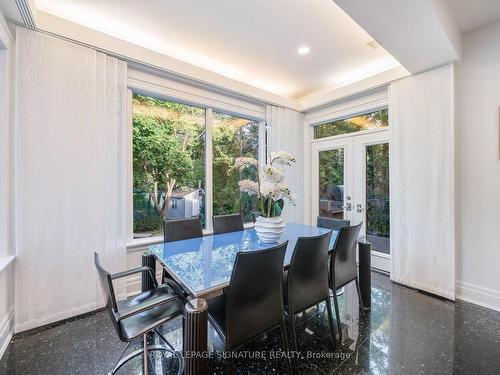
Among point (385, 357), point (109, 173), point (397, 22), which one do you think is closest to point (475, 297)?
point (385, 357)

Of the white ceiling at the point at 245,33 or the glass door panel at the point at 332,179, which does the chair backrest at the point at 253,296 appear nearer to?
the white ceiling at the point at 245,33

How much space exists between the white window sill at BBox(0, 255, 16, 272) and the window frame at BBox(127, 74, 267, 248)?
96 cm

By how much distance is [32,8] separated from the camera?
1.86 meters

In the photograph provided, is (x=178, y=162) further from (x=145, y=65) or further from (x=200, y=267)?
(x=200, y=267)

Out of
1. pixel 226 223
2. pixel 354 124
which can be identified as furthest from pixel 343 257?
pixel 354 124

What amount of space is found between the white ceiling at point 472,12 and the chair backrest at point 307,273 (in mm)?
2440

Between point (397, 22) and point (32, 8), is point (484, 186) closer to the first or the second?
point (397, 22)

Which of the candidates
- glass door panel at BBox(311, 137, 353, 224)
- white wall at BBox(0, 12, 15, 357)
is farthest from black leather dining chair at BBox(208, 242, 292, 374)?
glass door panel at BBox(311, 137, 353, 224)

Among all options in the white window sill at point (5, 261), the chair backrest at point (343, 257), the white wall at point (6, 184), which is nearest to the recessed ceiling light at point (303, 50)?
the chair backrest at point (343, 257)

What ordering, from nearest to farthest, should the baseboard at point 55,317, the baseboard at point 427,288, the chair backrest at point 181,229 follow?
the baseboard at point 55,317, the chair backrest at point 181,229, the baseboard at point 427,288

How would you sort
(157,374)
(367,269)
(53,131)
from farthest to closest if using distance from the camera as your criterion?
1. (367,269)
2. (53,131)
3. (157,374)

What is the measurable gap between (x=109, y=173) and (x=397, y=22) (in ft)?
9.84

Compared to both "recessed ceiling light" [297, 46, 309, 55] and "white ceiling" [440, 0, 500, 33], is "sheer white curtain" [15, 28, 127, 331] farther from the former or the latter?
"white ceiling" [440, 0, 500, 33]

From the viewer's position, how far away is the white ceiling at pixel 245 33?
7.11ft
